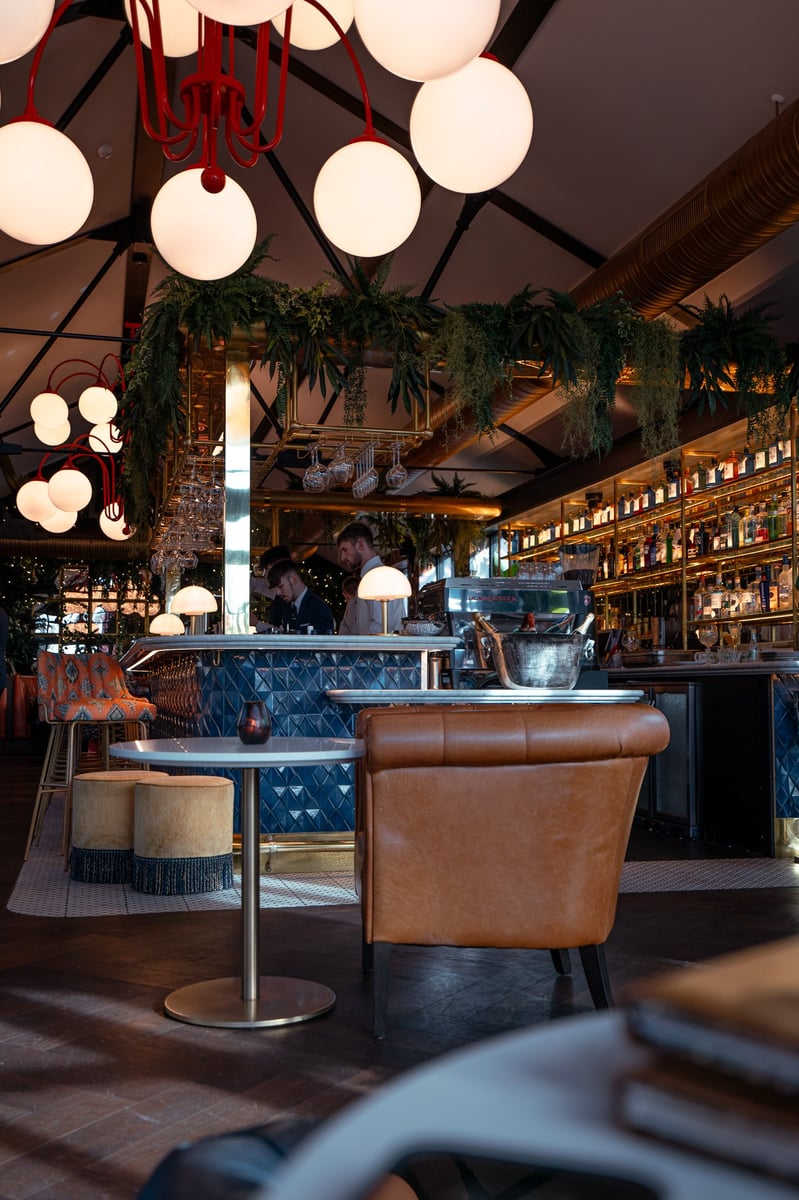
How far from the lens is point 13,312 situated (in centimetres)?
954

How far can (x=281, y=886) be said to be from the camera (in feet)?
16.1

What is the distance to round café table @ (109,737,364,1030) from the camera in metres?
2.74

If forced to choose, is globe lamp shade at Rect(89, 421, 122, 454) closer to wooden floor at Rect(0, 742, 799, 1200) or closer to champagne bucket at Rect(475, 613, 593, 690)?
wooden floor at Rect(0, 742, 799, 1200)

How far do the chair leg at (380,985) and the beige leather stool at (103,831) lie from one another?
250cm

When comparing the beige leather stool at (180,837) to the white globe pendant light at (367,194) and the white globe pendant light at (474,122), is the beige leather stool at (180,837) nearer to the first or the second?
the white globe pendant light at (367,194)

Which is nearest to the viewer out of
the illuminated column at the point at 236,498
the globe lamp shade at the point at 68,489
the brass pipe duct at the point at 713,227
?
the brass pipe duct at the point at 713,227

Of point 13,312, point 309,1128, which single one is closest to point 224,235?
point 309,1128

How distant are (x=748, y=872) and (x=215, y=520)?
4.23 meters

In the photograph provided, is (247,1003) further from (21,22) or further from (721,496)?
(721,496)

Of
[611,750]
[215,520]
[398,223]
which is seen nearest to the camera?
[611,750]

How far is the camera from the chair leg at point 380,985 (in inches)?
106

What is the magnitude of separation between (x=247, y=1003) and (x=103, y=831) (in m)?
2.24

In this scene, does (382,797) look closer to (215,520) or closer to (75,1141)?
(75,1141)

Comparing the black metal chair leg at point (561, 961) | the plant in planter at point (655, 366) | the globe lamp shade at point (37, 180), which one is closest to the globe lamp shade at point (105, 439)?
the plant in planter at point (655, 366)
